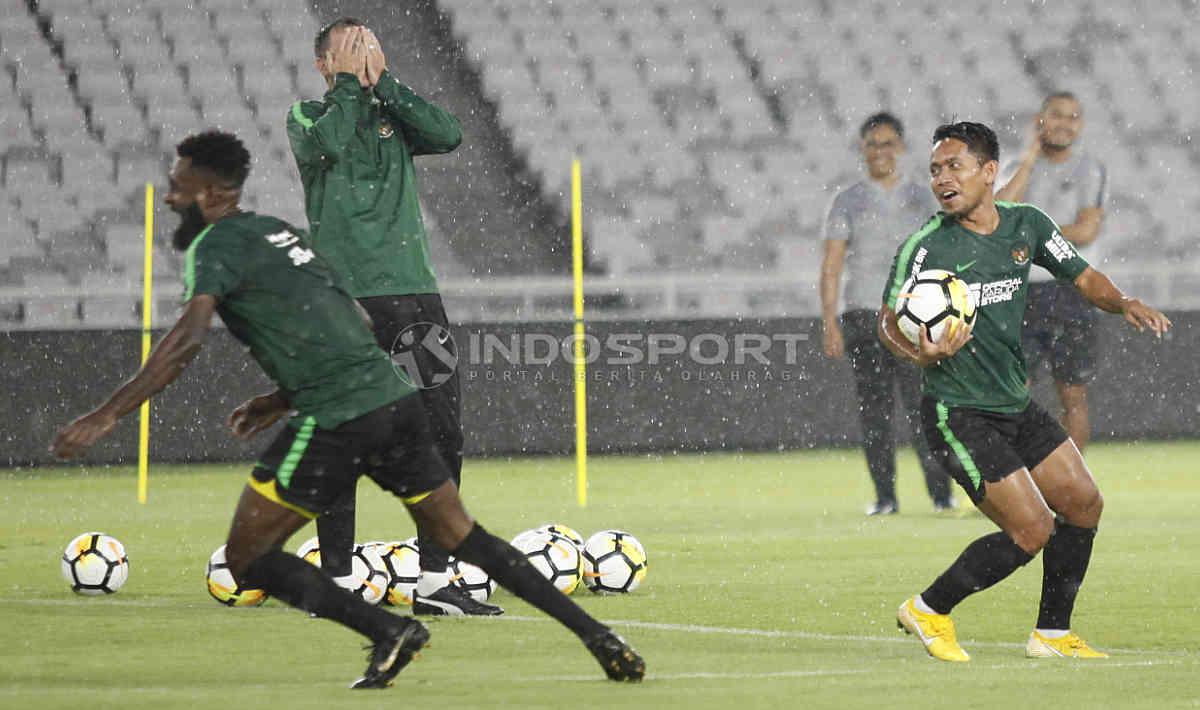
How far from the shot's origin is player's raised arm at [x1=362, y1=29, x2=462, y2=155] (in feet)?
23.2

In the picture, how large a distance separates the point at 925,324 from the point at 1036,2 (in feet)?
61.7

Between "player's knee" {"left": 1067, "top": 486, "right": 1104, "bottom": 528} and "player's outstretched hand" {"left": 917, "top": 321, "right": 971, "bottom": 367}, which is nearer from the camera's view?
"player's outstretched hand" {"left": 917, "top": 321, "right": 971, "bottom": 367}

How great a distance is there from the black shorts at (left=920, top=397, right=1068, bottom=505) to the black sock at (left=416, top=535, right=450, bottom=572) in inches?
74.0

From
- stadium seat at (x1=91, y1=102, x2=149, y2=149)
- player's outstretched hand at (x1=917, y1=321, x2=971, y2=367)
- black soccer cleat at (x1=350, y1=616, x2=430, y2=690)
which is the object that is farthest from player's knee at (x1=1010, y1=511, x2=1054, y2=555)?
stadium seat at (x1=91, y1=102, x2=149, y2=149)

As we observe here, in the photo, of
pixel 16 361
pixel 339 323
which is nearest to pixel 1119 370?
pixel 16 361

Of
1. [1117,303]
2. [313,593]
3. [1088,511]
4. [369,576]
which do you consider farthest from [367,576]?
[1117,303]

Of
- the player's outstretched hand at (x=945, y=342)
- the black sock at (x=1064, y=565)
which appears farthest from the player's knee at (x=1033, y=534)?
the player's outstretched hand at (x=945, y=342)

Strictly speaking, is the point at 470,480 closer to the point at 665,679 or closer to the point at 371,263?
the point at 371,263

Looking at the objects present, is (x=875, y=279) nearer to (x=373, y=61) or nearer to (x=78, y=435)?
(x=373, y=61)

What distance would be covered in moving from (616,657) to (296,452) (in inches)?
39.5

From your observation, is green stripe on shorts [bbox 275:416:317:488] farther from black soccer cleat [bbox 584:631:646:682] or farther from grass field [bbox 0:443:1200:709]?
black soccer cleat [bbox 584:631:646:682]

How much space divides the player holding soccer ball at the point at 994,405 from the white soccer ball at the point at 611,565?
6.31 ft

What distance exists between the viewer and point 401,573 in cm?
762

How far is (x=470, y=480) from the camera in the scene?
15.0 m
